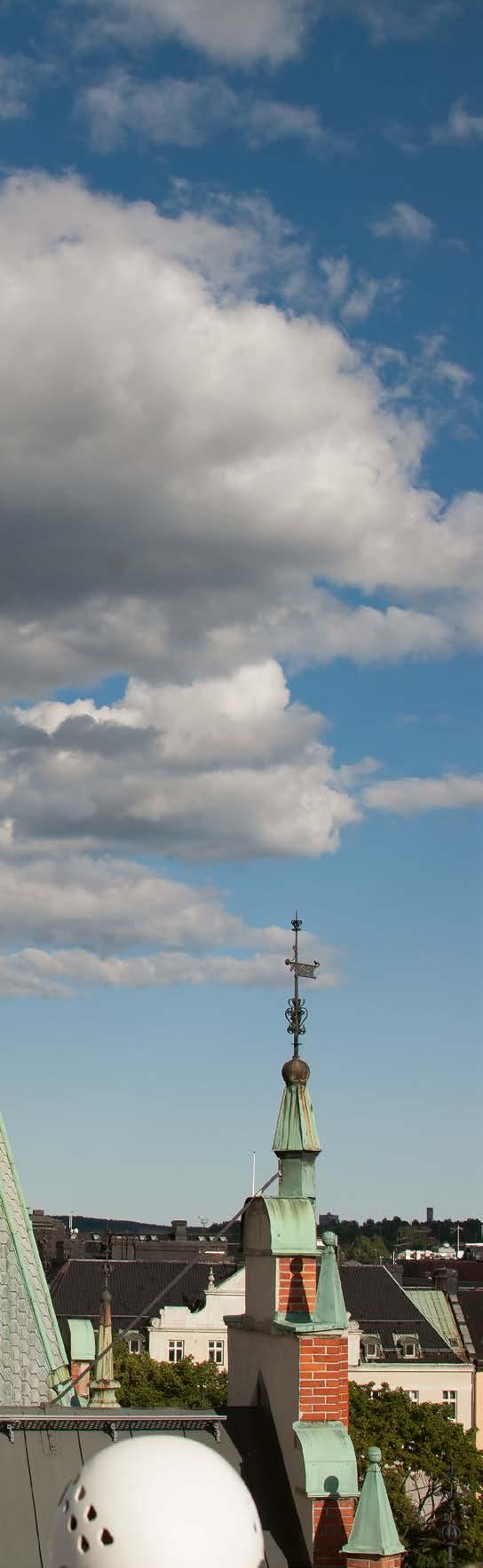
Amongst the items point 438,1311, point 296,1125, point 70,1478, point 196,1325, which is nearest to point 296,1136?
point 296,1125

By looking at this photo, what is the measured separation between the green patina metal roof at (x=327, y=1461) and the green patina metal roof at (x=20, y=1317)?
11.4 feet

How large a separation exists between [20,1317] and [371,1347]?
75.0m

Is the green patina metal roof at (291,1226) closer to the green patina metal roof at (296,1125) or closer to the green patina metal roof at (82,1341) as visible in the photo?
the green patina metal roof at (296,1125)

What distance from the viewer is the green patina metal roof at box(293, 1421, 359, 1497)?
41.3 feet

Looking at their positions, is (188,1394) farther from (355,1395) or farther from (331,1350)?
(331,1350)

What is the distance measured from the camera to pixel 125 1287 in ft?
303

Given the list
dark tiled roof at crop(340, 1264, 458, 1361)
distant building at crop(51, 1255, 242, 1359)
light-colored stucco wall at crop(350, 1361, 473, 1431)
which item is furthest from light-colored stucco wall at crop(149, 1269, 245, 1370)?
light-colored stucco wall at crop(350, 1361, 473, 1431)

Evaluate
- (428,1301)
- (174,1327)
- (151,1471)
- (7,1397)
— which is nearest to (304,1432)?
(7,1397)

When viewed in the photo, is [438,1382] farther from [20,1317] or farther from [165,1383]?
[20,1317]

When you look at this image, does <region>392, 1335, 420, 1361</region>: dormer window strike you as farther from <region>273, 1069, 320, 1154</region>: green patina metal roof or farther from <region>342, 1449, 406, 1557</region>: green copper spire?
<region>342, 1449, 406, 1557</region>: green copper spire

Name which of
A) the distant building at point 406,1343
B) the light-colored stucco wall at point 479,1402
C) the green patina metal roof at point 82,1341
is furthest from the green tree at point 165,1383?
the green patina metal roof at point 82,1341

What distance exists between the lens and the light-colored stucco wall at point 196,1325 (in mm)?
84875

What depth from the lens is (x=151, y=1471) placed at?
24.1 feet

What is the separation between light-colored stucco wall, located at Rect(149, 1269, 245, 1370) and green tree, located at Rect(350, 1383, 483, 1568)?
93.7 ft
